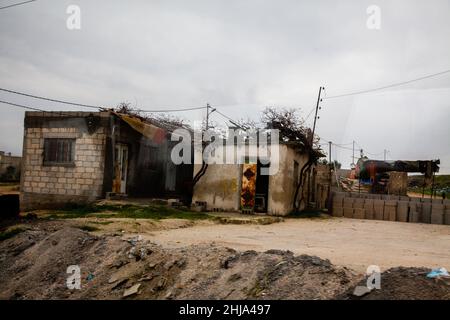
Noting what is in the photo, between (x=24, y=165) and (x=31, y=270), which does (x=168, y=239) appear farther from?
(x=24, y=165)

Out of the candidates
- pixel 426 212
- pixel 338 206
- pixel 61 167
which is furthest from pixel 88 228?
pixel 426 212

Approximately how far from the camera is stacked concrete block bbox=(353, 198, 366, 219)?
632 inches

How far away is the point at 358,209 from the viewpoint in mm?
16203

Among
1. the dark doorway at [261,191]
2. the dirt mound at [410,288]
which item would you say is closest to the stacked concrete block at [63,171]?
the dark doorway at [261,191]

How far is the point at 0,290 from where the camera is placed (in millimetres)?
6547

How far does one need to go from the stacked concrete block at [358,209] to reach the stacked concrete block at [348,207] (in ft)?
0.41

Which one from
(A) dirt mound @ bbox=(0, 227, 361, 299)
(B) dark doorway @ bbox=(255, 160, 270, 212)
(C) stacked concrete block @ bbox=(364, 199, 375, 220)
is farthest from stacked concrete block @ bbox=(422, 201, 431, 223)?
(A) dirt mound @ bbox=(0, 227, 361, 299)

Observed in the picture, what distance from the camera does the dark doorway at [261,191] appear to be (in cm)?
1433

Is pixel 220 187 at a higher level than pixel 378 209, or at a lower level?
higher

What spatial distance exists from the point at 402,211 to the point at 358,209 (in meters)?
1.72

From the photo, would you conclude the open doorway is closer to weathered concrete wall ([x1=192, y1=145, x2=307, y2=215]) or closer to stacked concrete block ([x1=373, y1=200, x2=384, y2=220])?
weathered concrete wall ([x1=192, y1=145, x2=307, y2=215])

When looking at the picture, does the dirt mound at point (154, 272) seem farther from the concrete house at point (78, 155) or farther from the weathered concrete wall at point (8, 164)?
the weathered concrete wall at point (8, 164)

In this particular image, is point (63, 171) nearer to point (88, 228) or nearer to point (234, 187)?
point (234, 187)
